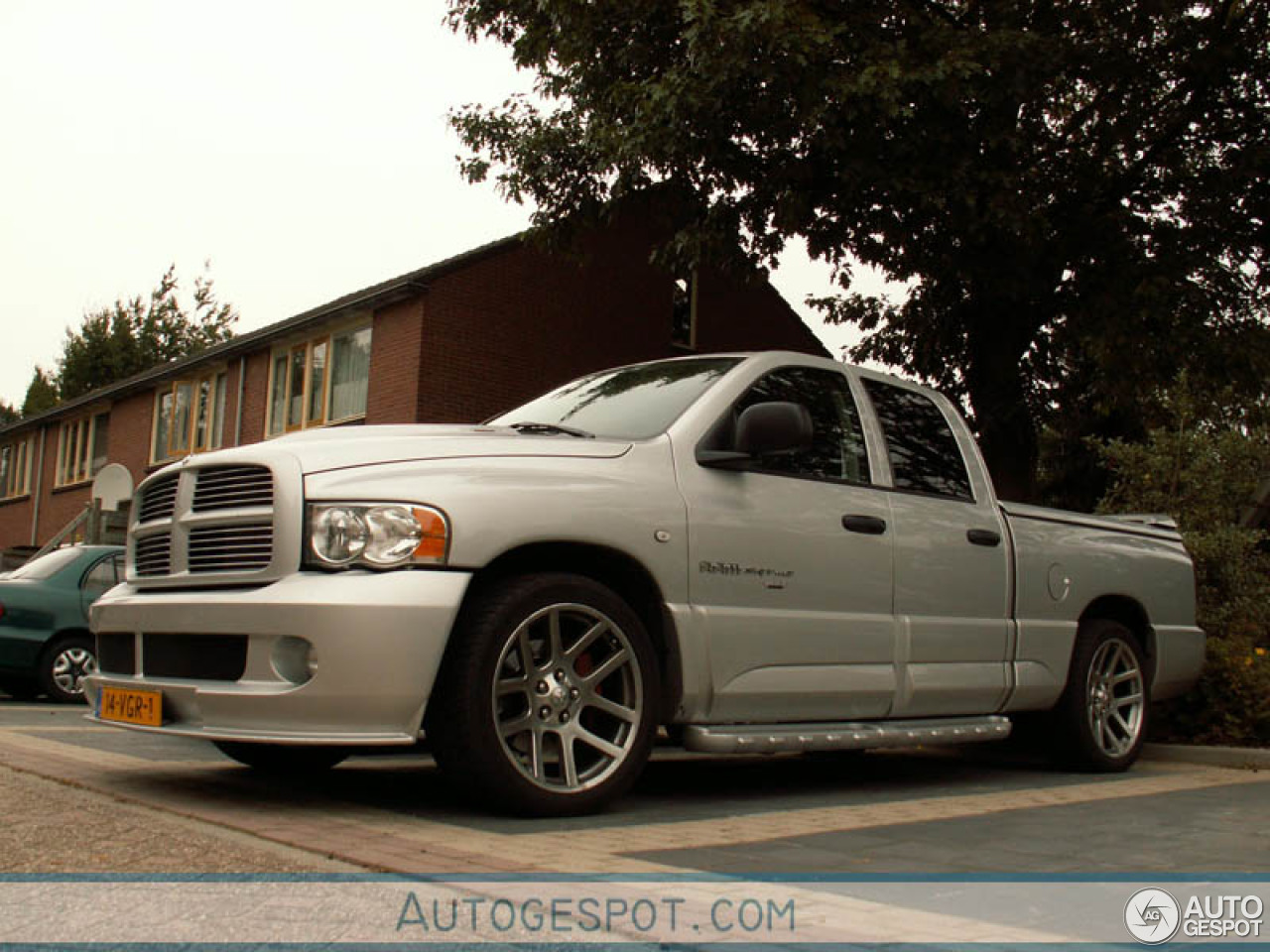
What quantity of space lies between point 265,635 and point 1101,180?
13.8 m

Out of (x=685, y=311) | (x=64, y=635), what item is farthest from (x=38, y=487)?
(x=64, y=635)

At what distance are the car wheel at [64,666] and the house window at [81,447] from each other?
21.4 meters

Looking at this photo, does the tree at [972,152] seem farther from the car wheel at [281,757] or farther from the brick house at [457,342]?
the car wheel at [281,757]

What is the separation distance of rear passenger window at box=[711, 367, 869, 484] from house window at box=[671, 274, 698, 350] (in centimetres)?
1923

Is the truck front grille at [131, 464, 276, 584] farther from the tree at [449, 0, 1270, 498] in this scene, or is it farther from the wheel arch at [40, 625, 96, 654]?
the tree at [449, 0, 1270, 498]

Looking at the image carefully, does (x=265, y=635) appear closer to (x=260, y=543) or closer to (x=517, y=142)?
(x=260, y=543)

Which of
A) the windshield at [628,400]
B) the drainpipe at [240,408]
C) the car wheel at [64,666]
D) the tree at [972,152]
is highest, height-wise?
the tree at [972,152]

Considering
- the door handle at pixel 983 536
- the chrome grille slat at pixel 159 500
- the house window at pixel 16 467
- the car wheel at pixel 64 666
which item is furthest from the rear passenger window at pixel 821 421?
the house window at pixel 16 467

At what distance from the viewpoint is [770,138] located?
14.5 metres

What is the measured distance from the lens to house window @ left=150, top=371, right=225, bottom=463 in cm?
2798

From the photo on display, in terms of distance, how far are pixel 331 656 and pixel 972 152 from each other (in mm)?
10908

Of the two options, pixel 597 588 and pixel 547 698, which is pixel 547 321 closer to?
pixel 597 588

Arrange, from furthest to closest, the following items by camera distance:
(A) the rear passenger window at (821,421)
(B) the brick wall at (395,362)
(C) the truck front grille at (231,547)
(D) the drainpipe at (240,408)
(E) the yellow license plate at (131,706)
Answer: (D) the drainpipe at (240,408)
(B) the brick wall at (395,362)
(A) the rear passenger window at (821,421)
(E) the yellow license plate at (131,706)
(C) the truck front grille at (231,547)

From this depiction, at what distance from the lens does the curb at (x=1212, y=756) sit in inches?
303
